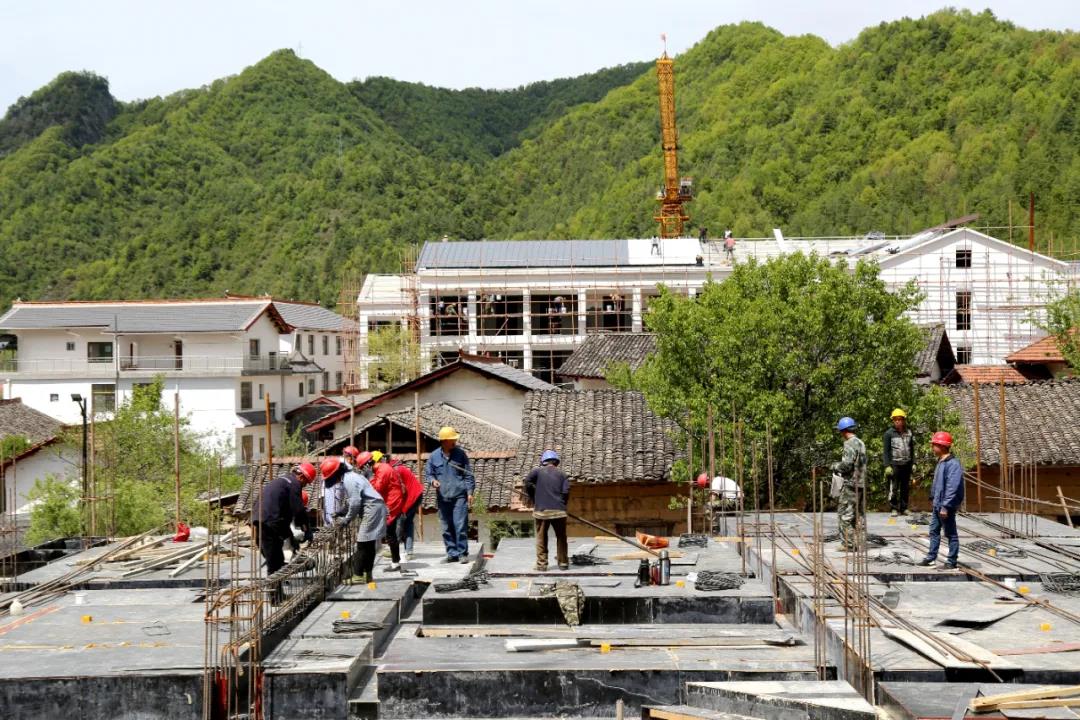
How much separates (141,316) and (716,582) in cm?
5186

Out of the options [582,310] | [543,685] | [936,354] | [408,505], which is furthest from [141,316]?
[543,685]

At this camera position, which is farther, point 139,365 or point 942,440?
point 139,365

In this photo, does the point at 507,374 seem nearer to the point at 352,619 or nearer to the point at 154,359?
the point at 352,619

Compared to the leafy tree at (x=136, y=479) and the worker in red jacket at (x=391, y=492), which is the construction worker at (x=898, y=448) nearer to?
the worker in red jacket at (x=391, y=492)

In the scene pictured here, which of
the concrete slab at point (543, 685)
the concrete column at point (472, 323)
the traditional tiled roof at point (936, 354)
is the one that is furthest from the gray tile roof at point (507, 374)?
the concrete slab at point (543, 685)

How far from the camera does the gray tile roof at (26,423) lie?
51.5 metres

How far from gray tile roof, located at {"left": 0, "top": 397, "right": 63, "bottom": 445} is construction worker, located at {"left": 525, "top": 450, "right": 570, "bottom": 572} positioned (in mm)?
41148

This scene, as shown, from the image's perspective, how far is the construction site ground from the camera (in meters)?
9.45

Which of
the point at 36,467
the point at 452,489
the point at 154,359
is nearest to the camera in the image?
the point at 452,489

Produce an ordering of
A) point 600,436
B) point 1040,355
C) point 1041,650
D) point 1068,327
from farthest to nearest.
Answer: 1. point 1040,355
2. point 1068,327
3. point 600,436
4. point 1041,650

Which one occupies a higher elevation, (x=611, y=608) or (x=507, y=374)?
(x=507, y=374)

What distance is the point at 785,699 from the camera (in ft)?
29.3

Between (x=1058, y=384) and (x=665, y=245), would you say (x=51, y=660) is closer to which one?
(x=1058, y=384)

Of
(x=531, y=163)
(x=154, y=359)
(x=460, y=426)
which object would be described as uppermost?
(x=531, y=163)
